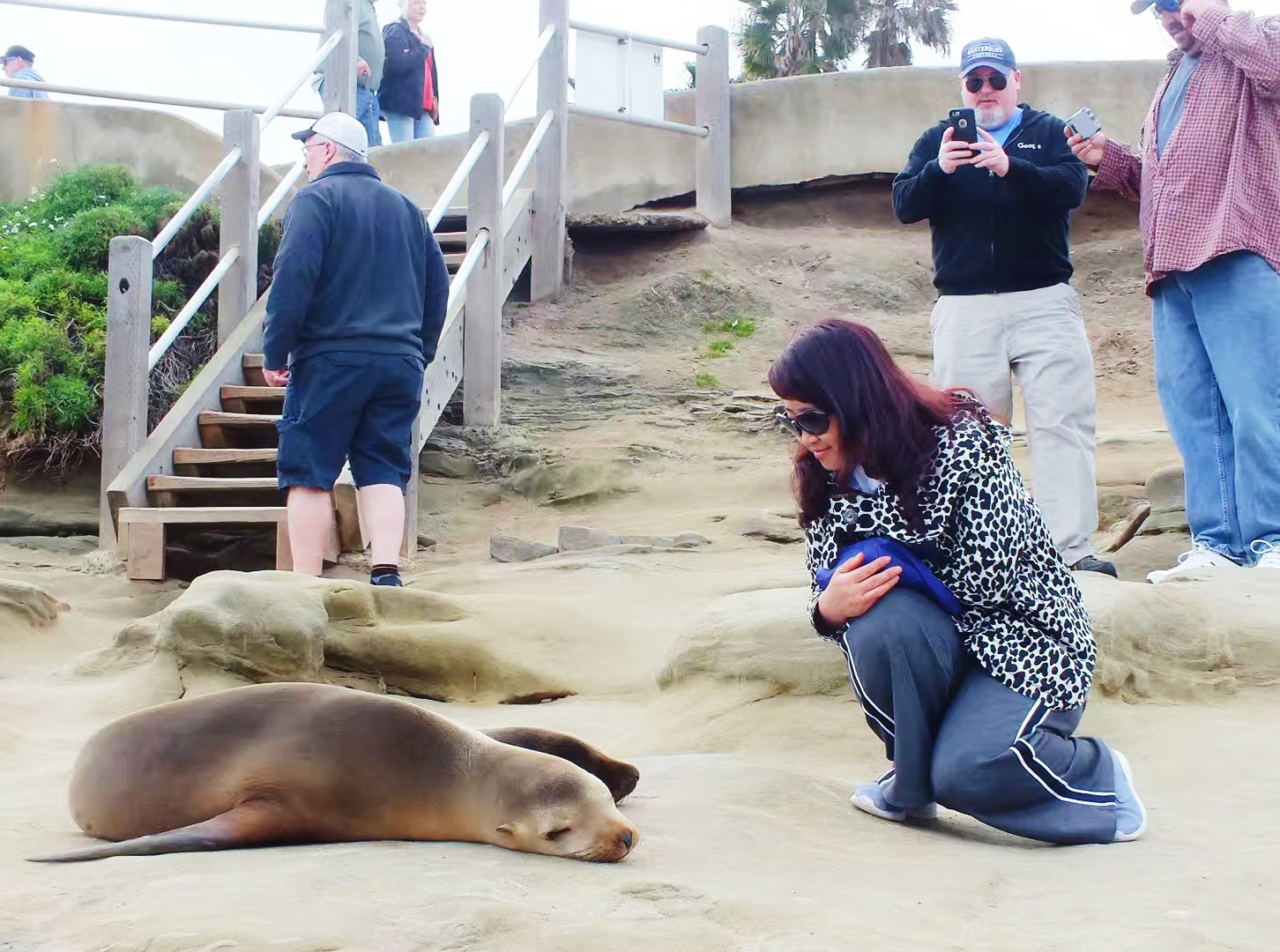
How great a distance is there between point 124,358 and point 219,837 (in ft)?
17.7

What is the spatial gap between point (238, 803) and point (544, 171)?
26.4 ft

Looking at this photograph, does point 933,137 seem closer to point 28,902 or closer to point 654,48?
point 28,902

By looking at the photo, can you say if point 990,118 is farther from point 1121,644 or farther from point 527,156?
point 527,156

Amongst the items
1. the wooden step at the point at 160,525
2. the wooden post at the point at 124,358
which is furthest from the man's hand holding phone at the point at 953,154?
the wooden post at the point at 124,358

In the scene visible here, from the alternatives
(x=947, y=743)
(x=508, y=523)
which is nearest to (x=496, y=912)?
(x=947, y=743)

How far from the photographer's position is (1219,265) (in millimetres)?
5039

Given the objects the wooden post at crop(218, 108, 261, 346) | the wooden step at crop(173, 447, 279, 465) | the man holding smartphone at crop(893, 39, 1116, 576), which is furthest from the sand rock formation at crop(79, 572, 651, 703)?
the wooden post at crop(218, 108, 261, 346)

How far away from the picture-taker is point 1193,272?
5.11m

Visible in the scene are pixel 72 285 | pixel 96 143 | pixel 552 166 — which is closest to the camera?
pixel 72 285

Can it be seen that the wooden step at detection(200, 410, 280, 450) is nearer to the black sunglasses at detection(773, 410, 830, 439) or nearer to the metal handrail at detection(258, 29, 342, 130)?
the metal handrail at detection(258, 29, 342, 130)

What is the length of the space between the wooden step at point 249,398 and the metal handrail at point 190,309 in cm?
40

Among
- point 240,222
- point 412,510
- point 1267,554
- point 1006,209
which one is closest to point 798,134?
point 240,222

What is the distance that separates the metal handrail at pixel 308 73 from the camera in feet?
30.7

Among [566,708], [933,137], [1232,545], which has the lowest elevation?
[566,708]
